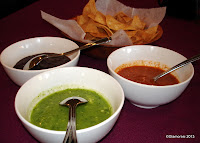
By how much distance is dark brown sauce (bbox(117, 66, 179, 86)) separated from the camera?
3.77 ft

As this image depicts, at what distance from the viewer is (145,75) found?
1.22 metres

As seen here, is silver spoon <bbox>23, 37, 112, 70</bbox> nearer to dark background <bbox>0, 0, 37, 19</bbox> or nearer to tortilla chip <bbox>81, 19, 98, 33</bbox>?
tortilla chip <bbox>81, 19, 98, 33</bbox>

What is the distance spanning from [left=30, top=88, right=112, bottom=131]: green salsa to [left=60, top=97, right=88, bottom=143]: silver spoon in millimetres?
23

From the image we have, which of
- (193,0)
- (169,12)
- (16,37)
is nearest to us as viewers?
(16,37)

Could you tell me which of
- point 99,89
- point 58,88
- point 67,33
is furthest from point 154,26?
point 58,88

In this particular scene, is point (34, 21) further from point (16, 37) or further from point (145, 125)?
point (145, 125)

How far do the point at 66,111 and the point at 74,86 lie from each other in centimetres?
20

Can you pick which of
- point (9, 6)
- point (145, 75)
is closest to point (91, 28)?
point (145, 75)

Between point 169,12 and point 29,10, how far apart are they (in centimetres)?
155

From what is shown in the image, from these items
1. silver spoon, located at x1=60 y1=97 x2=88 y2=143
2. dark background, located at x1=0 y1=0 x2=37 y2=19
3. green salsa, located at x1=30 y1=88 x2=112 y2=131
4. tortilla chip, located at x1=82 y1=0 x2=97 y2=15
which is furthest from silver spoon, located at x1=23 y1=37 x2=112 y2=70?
dark background, located at x1=0 y1=0 x2=37 y2=19

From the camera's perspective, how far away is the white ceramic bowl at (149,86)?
0.96 m

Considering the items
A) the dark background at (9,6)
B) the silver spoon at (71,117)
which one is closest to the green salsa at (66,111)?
the silver spoon at (71,117)

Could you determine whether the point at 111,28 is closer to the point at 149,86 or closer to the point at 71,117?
the point at 149,86

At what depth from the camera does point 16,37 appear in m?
1.78
